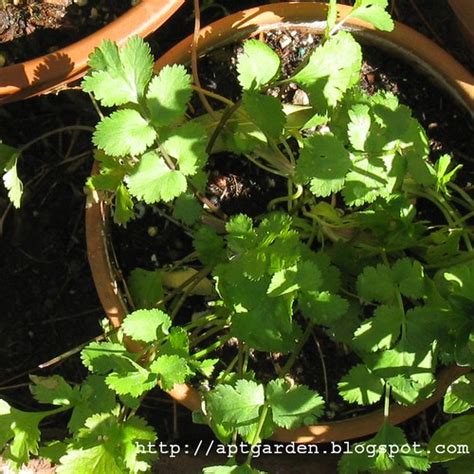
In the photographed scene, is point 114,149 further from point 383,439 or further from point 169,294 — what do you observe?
point 383,439

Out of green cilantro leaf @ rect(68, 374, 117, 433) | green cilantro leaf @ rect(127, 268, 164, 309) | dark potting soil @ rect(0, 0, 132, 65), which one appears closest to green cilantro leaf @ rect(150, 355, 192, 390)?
green cilantro leaf @ rect(68, 374, 117, 433)

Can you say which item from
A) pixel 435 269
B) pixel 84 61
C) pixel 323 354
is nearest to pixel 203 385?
pixel 323 354

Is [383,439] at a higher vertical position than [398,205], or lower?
lower

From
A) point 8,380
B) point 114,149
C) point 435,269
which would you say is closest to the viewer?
point 114,149

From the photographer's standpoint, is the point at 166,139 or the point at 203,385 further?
the point at 203,385

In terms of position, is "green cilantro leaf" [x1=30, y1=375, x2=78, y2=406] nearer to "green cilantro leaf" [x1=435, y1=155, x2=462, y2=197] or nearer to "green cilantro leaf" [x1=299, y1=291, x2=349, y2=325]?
"green cilantro leaf" [x1=299, y1=291, x2=349, y2=325]

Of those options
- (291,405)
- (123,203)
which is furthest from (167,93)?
(291,405)

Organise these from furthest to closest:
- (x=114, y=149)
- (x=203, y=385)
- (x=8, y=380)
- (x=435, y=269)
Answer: (x=8, y=380) < (x=203, y=385) < (x=435, y=269) < (x=114, y=149)

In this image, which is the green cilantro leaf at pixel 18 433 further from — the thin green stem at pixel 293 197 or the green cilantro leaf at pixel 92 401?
the thin green stem at pixel 293 197
